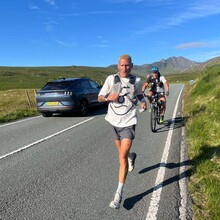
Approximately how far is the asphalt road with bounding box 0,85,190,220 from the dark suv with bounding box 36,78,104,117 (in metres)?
3.90

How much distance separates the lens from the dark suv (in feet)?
39.8

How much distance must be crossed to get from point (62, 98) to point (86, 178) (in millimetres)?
7732

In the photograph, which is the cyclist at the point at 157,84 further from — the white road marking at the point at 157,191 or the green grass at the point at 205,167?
the white road marking at the point at 157,191

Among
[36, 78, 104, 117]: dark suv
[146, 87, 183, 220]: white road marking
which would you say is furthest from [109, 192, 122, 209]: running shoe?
[36, 78, 104, 117]: dark suv

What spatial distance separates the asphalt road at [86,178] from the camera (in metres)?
3.66

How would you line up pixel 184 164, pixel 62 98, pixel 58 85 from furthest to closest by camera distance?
pixel 58 85, pixel 62 98, pixel 184 164

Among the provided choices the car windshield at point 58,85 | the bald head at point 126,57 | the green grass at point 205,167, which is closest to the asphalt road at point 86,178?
the green grass at point 205,167

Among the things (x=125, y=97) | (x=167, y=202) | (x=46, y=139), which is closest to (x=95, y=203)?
(x=167, y=202)

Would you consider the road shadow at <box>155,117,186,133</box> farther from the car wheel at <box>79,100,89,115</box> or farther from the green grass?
the car wheel at <box>79,100,89,115</box>

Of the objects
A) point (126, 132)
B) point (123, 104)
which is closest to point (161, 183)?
point (126, 132)

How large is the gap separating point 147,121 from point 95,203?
279 inches

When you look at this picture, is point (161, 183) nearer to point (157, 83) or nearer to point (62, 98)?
point (157, 83)

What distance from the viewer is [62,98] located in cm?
1211

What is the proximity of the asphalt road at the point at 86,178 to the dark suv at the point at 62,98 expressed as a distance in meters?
3.90
